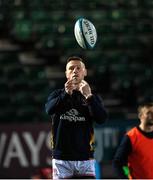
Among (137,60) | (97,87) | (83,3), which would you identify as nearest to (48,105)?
(97,87)

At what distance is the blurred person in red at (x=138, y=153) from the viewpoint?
21.6 ft

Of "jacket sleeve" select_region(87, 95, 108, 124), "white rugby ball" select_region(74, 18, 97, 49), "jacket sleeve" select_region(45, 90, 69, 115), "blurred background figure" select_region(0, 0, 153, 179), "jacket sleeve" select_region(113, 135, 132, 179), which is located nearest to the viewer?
"jacket sleeve" select_region(87, 95, 108, 124)

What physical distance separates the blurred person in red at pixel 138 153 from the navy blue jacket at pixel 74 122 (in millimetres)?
897

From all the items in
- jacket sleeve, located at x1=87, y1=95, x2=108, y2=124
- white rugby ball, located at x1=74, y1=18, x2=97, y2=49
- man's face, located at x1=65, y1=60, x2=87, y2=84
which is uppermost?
white rugby ball, located at x1=74, y1=18, x2=97, y2=49

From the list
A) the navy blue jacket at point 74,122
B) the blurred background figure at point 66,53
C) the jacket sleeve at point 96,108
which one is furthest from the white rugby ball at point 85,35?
the blurred background figure at point 66,53

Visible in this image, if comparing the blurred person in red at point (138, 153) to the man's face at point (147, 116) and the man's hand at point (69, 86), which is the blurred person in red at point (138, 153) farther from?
the man's hand at point (69, 86)

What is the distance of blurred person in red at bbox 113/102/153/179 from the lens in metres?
6.58

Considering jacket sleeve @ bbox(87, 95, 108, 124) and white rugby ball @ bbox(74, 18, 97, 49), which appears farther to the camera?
white rugby ball @ bbox(74, 18, 97, 49)

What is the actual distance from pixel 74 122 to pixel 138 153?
1193 millimetres

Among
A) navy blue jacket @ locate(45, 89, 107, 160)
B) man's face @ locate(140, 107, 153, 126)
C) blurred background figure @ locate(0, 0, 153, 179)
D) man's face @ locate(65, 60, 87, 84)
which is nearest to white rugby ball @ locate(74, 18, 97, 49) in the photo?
man's face @ locate(65, 60, 87, 84)

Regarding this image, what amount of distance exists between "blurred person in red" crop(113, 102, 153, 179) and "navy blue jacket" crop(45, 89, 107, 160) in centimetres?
90

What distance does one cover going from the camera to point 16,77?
14.0 meters

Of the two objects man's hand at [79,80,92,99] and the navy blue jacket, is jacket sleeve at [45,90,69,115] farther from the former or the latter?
man's hand at [79,80,92,99]

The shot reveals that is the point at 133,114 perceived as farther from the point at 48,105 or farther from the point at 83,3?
the point at 48,105
